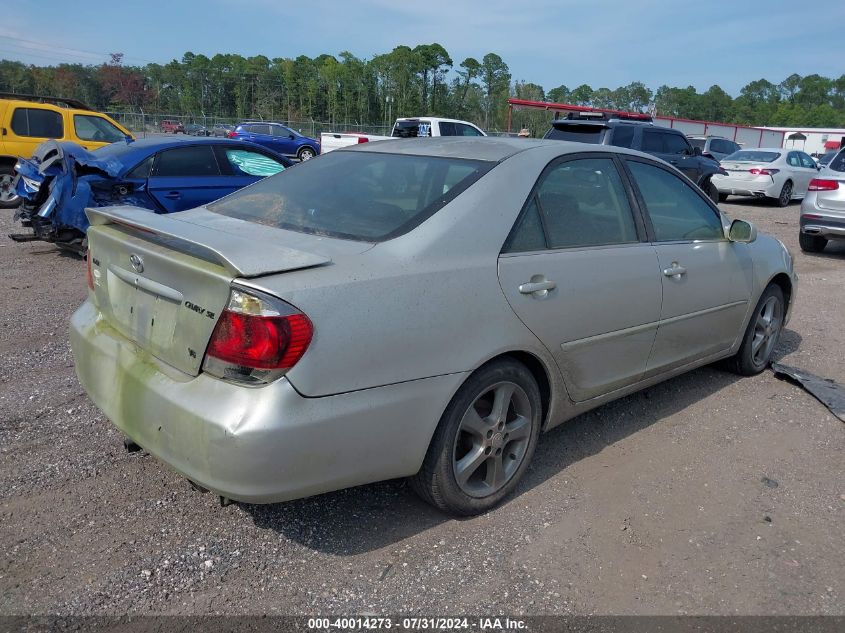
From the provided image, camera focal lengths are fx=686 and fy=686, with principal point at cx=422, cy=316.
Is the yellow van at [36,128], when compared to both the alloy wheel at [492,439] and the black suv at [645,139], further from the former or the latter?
the alloy wheel at [492,439]

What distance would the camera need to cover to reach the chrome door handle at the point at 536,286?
9.81ft

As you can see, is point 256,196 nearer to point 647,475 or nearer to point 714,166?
point 647,475

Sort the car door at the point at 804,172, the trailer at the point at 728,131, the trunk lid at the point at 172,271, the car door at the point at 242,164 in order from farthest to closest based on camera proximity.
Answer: the trailer at the point at 728,131 → the car door at the point at 804,172 → the car door at the point at 242,164 → the trunk lid at the point at 172,271

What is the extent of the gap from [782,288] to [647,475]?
8.20 ft

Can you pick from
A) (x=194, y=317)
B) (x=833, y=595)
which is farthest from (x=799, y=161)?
(x=194, y=317)

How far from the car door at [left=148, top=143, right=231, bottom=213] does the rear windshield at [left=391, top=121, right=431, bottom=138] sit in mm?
11536

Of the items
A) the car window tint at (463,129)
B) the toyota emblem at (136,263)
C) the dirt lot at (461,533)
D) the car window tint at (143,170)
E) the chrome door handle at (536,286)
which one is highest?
the car window tint at (463,129)

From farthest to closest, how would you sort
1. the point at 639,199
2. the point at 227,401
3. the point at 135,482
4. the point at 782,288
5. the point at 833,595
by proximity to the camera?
the point at 782,288
the point at 639,199
the point at 135,482
the point at 833,595
the point at 227,401

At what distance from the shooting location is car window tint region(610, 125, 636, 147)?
1336cm

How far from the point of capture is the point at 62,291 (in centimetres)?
659

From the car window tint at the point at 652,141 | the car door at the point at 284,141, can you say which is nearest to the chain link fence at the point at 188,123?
the car door at the point at 284,141

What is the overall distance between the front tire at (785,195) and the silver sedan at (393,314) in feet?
50.8

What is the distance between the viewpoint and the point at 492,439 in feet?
9.91

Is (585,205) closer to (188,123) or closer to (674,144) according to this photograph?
(674,144)
